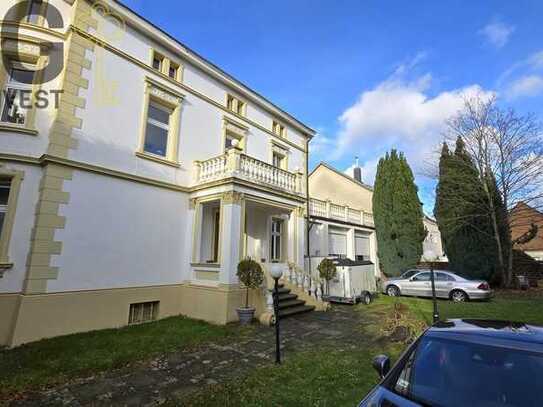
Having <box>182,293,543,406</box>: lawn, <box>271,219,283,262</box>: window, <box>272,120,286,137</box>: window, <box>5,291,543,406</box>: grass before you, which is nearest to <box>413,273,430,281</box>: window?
<box>5,291,543,406</box>: grass

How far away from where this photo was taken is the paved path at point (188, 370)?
437 cm

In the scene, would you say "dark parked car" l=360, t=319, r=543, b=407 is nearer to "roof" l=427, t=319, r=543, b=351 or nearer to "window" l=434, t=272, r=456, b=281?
"roof" l=427, t=319, r=543, b=351

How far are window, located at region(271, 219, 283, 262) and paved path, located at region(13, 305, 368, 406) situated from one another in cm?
458

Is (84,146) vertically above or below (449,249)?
above

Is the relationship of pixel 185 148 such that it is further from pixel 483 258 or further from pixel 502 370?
pixel 483 258

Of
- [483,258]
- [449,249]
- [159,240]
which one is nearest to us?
[159,240]

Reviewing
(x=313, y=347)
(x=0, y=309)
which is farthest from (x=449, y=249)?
(x=0, y=309)

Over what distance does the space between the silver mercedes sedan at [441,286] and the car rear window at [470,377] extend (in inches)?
480

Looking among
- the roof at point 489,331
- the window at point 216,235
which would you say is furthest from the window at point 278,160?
the roof at point 489,331

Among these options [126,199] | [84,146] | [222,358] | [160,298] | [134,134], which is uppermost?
[134,134]

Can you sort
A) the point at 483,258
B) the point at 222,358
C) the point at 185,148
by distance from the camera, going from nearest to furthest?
the point at 222,358, the point at 185,148, the point at 483,258

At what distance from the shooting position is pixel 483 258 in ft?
51.5

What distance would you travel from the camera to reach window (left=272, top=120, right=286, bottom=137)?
573 inches

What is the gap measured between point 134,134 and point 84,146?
155cm
